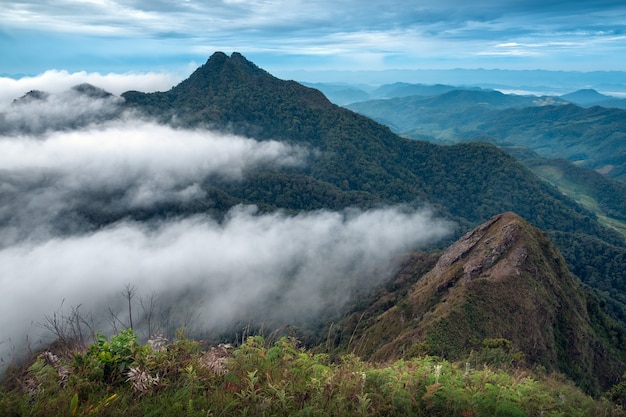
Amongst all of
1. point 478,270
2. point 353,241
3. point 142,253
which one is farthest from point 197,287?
point 478,270

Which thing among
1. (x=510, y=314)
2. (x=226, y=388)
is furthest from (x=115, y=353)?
(x=510, y=314)

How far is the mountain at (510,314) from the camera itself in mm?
44969

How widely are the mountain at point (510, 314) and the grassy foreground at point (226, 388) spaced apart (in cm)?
3211

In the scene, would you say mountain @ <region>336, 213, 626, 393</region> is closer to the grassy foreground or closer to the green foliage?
the grassy foreground

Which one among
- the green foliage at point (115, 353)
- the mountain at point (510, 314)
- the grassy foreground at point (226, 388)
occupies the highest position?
the green foliage at point (115, 353)

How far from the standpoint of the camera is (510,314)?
48.6m

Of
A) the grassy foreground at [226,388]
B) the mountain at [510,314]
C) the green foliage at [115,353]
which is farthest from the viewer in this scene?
the mountain at [510,314]

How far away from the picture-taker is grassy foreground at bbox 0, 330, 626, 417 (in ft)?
18.2

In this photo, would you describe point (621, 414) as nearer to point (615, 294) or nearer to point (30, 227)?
point (615, 294)

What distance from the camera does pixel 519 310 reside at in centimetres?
4888

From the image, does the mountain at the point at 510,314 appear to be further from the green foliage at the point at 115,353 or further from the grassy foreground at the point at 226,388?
the green foliage at the point at 115,353

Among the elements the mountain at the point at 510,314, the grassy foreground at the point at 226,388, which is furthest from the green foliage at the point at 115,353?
the mountain at the point at 510,314

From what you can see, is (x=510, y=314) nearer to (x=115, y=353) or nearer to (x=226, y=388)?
(x=226, y=388)

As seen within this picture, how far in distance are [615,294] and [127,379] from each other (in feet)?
499
